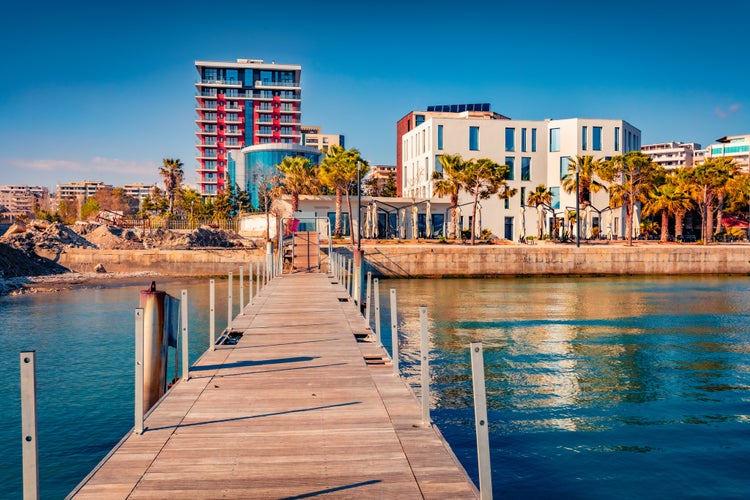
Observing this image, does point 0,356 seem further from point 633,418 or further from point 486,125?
point 486,125

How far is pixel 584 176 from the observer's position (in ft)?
201

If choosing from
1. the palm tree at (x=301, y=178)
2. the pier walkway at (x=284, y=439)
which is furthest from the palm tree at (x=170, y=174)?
the pier walkway at (x=284, y=439)

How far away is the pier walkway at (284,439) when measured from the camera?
540 centimetres

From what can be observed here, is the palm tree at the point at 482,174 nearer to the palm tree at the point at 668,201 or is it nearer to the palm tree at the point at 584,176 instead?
the palm tree at the point at 584,176

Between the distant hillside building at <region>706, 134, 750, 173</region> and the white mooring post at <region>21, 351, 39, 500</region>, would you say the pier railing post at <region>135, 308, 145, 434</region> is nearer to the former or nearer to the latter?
the white mooring post at <region>21, 351, 39, 500</region>

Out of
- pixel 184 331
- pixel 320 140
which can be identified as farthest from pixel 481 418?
pixel 320 140

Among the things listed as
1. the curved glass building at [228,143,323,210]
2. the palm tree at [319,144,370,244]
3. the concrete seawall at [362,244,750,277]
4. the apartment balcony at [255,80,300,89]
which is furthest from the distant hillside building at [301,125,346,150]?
the concrete seawall at [362,244,750,277]

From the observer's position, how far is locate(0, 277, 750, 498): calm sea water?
9.59 metres

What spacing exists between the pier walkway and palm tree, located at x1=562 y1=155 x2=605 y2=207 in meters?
54.2

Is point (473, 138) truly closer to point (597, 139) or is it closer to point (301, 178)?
point (597, 139)

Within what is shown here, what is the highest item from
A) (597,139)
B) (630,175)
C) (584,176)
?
(597,139)

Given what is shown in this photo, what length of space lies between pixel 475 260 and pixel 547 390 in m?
34.1

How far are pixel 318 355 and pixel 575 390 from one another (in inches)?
248

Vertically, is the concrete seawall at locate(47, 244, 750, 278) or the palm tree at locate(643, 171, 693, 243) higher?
the palm tree at locate(643, 171, 693, 243)
